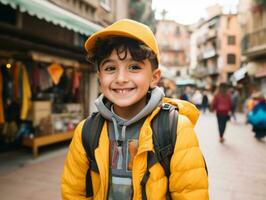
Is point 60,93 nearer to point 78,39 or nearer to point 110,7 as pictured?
point 78,39

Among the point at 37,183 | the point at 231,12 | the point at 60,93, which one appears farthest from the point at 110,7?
the point at 231,12

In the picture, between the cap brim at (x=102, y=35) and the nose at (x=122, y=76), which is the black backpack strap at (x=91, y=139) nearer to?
the nose at (x=122, y=76)

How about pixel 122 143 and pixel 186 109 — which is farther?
pixel 186 109

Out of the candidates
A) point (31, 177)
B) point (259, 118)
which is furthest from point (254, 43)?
point (31, 177)

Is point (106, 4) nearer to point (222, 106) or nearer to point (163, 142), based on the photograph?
point (222, 106)

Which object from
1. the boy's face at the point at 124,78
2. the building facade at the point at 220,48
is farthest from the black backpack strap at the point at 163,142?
the building facade at the point at 220,48

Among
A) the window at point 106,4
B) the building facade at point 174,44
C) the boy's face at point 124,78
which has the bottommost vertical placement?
the boy's face at point 124,78

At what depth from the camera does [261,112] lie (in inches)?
419

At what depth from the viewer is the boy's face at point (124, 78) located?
74.9 inches

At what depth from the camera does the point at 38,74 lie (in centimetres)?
763

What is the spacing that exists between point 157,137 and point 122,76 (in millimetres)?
406

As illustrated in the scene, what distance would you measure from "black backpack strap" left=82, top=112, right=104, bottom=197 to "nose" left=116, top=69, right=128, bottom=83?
1.03ft

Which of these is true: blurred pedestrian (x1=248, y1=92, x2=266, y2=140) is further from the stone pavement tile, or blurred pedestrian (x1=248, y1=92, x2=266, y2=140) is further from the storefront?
the stone pavement tile

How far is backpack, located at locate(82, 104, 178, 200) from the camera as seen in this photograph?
5.98 ft
